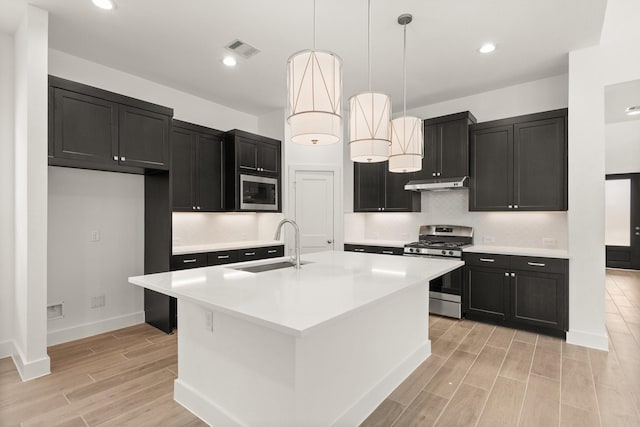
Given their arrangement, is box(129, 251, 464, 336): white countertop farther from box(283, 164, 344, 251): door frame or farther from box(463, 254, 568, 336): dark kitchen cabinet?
box(283, 164, 344, 251): door frame

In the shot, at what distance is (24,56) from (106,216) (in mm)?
1637

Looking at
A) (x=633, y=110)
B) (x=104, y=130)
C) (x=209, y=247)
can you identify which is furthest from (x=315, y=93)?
(x=633, y=110)

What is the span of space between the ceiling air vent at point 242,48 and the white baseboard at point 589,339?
4.30m

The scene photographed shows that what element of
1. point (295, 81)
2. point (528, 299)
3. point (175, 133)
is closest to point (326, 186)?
point (175, 133)

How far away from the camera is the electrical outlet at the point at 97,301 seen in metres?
3.58

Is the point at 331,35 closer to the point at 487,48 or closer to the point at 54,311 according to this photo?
the point at 487,48

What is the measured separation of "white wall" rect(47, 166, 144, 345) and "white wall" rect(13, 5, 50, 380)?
58 centimetres

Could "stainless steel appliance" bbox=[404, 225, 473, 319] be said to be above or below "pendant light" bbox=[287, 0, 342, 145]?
below

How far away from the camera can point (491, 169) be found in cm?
410

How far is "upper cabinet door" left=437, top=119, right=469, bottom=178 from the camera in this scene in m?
4.22

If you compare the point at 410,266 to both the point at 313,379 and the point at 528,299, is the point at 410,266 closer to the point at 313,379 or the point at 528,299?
the point at 313,379

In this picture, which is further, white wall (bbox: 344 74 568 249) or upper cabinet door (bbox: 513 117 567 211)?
white wall (bbox: 344 74 568 249)

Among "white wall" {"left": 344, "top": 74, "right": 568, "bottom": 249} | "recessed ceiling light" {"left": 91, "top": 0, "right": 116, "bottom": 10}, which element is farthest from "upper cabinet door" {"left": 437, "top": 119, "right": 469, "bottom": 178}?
"recessed ceiling light" {"left": 91, "top": 0, "right": 116, "bottom": 10}

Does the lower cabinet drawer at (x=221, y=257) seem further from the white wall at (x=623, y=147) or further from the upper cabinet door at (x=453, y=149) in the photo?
the white wall at (x=623, y=147)
